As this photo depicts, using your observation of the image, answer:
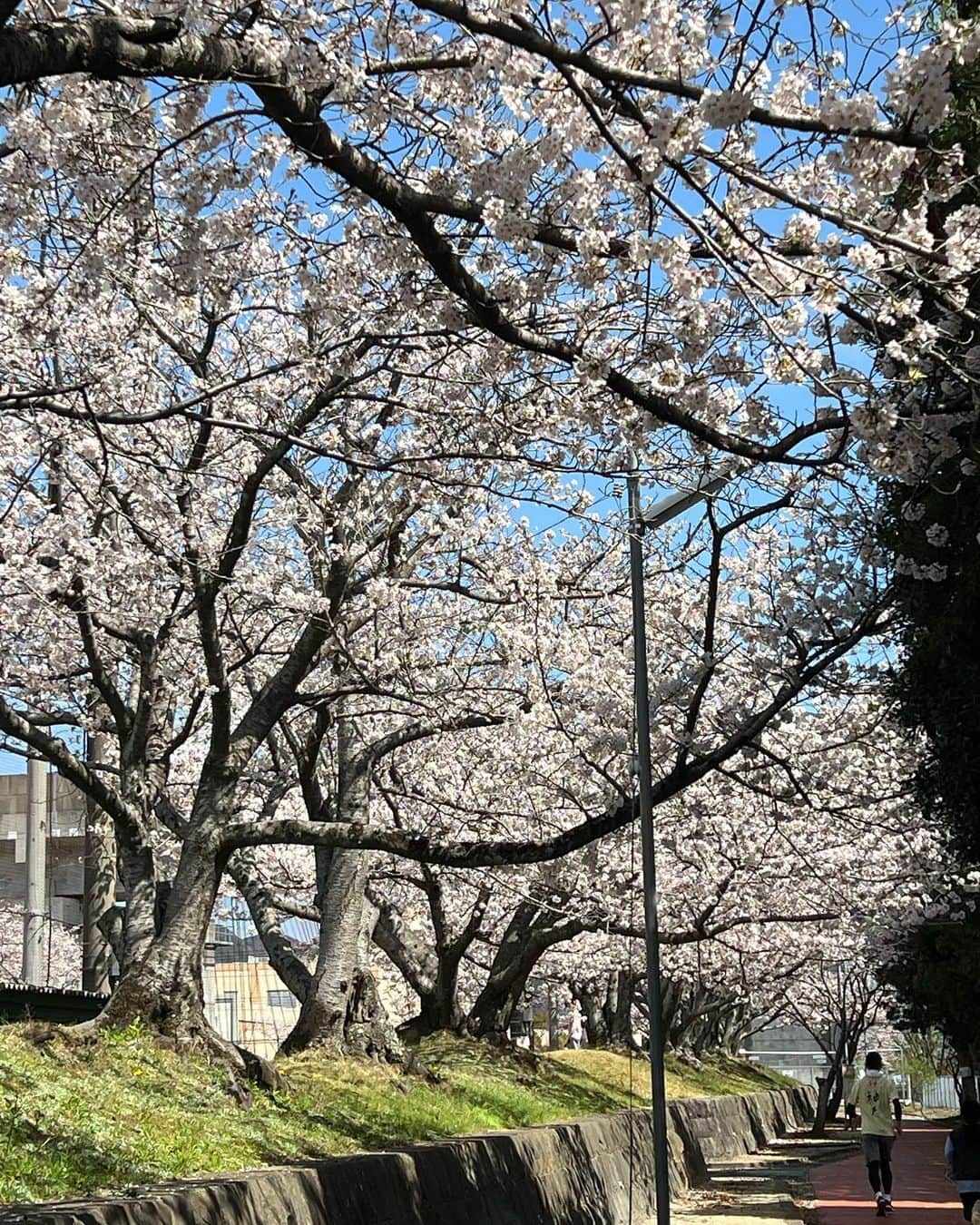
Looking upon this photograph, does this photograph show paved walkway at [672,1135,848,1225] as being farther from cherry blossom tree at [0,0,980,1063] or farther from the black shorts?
cherry blossom tree at [0,0,980,1063]

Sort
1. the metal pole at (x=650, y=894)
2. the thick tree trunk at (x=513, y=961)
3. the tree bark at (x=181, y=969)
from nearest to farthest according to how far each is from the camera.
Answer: the metal pole at (x=650, y=894), the tree bark at (x=181, y=969), the thick tree trunk at (x=513, y=961)

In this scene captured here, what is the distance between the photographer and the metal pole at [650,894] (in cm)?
909

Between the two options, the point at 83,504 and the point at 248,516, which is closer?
the point at 248,516

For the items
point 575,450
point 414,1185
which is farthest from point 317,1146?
point 575,450

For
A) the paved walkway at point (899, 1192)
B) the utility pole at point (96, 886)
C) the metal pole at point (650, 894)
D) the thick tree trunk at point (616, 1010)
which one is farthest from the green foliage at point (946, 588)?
the thick tree trunk at point (616, 1010)

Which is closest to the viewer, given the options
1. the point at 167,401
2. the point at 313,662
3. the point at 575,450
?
the point at 575,450

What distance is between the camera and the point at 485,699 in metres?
13.5

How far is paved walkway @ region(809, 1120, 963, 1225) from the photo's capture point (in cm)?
1611

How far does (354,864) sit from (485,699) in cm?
227

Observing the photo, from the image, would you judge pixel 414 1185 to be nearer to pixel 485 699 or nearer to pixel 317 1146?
pixel 317 1146

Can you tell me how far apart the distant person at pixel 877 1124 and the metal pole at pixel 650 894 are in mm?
7770

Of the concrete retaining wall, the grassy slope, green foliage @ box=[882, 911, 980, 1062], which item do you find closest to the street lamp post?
the concrete retaining wall

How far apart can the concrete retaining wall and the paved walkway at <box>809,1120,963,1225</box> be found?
92.8 inches

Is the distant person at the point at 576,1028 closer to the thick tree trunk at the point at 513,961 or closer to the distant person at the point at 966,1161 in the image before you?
the thick tree trunk at the point at 513,961
